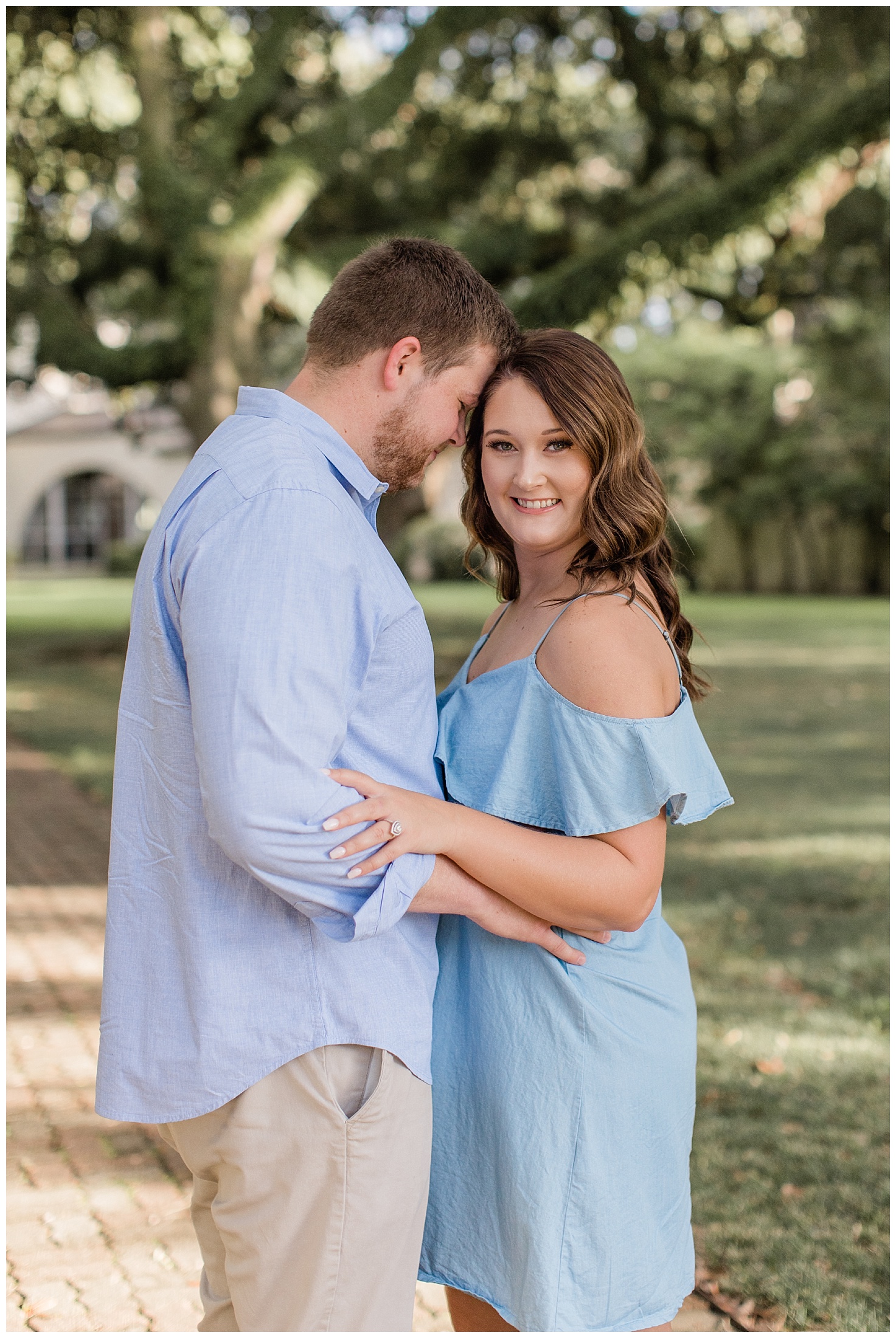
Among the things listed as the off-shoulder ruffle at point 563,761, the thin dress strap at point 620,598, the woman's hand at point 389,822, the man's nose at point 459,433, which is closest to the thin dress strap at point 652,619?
the thin dress strap at point 620,598

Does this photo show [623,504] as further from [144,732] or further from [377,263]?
[144,732]

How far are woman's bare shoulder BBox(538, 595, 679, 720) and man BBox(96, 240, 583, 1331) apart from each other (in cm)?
29

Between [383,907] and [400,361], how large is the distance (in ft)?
3.09

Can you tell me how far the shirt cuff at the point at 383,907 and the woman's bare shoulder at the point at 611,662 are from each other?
489mm

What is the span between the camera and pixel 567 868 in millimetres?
2070

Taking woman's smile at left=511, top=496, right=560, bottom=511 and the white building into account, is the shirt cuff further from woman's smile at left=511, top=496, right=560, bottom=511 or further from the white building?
the white building

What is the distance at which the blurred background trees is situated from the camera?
12.0m

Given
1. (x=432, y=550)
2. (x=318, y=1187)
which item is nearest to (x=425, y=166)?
(x=318, y=1187)

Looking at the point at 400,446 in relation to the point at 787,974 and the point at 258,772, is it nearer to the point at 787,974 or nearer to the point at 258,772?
the point at 258,772

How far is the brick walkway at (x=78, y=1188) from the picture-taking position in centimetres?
354

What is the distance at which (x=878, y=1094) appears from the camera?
487 cm

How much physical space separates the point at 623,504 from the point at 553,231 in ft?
46.0

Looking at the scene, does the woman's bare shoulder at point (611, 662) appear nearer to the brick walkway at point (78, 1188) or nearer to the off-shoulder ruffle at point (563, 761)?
the off-shoulder ruffle at point (563, 761)

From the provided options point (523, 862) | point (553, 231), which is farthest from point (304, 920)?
point (553, 231)
